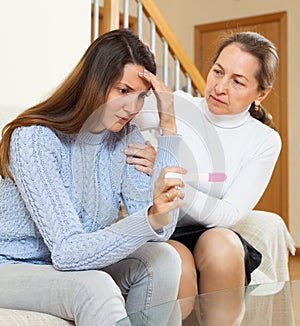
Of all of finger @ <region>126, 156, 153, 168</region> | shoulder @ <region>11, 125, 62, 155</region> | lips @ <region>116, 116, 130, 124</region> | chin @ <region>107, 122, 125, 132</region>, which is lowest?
finger @ <region>126, 156, 153, 168</region>

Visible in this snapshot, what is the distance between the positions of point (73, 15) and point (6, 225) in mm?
1079

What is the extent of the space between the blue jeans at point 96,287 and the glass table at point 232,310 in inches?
1.8

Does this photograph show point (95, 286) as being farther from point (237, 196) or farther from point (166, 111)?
point (237, 196)

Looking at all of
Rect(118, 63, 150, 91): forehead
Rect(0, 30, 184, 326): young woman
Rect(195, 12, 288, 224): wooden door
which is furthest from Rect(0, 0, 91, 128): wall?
Rect(195, 12, 288, 224): wooden door

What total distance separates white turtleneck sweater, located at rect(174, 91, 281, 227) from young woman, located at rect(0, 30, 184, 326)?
11.2 inches

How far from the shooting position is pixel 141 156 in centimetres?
167

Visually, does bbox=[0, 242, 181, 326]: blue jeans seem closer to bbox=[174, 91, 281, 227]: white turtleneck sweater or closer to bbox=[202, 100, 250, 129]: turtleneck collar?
bbox=[174, 91, 281, 227]: white turtleneck sweater

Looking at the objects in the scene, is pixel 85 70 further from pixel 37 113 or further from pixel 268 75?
pixel 268 75

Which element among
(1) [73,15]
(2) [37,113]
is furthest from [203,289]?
(1) [73,15]

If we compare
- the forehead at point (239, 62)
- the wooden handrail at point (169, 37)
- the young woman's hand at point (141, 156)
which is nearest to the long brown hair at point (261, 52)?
the forehead at point (239, 62)

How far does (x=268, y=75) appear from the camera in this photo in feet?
6.72

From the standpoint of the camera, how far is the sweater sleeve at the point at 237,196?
186cm

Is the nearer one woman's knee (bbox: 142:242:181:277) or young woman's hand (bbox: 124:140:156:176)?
woman's knee (bbox: 142:242:181:277)

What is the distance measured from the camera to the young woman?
1.38 m
